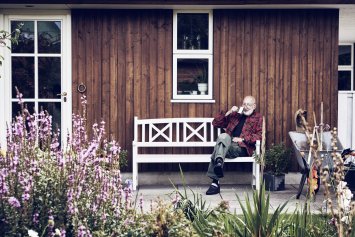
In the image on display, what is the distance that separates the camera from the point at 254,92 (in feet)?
33.3

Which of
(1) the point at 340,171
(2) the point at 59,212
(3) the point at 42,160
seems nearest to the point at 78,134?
(3) the point at 42,160

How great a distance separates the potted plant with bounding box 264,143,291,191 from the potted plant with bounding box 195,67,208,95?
4.76ft

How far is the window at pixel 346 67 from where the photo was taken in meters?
16.0

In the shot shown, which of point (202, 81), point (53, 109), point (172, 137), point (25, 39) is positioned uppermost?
point (25, 39)

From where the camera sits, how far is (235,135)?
971cm

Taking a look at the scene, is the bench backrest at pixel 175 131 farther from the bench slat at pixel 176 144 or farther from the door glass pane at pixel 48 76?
the door glass pane at pixel 48 76

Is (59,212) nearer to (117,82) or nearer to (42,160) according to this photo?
(42,160)

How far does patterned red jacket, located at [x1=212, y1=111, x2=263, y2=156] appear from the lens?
948cm

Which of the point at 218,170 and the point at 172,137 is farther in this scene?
the point at 172,137

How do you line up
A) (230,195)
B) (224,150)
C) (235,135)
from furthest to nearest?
(235,135) → (224,150) → (230,195)

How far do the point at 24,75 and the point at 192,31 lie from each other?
2819 mm

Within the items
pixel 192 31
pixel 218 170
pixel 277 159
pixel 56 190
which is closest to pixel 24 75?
pixel 192 31

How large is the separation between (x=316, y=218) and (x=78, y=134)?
82.3 inches

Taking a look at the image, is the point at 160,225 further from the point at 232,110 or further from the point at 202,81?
the point at 202,81
